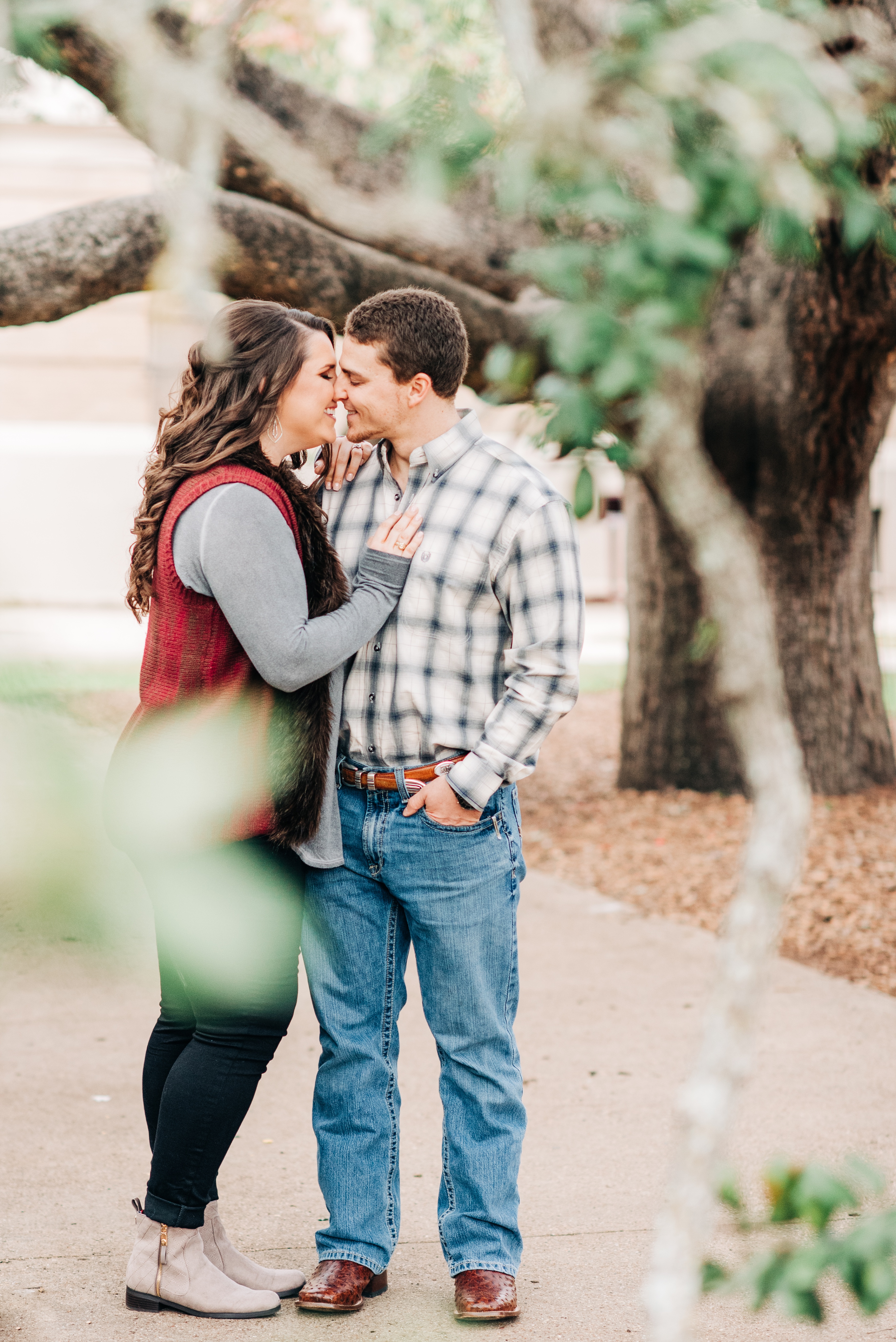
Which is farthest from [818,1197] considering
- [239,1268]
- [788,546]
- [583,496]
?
[788,546]

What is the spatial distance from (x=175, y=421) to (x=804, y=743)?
609 cm

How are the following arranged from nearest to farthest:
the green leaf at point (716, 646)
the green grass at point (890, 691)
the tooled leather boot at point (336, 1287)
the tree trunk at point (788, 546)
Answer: the green leaf at point (716, 646)
the tooled leather boot at point (336, 1287)
the tree trunk at point (788, 546)
the green grass at point (890, 691)

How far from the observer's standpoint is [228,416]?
8.82 ft

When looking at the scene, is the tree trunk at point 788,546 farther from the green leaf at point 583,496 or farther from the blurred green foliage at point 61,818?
the blurred green foliage at point 61,818

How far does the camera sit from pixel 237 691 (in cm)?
241

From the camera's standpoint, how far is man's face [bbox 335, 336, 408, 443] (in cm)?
283

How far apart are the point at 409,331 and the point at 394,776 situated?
857 mm

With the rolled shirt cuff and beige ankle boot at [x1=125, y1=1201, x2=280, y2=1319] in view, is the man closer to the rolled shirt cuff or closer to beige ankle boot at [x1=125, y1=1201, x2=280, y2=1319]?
the rolled shirt cuff

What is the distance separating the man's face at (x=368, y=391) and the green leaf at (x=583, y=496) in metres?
0.39

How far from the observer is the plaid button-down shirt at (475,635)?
9.17ft

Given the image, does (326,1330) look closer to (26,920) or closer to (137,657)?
(137,657)

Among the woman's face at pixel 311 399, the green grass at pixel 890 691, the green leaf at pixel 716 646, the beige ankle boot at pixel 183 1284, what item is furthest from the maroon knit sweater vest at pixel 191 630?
the green grass at pixel 890 691

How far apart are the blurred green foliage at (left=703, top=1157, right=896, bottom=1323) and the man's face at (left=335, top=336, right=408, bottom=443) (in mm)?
1933

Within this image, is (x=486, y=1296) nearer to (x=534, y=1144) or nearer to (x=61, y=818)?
(x=534, y=1144)
